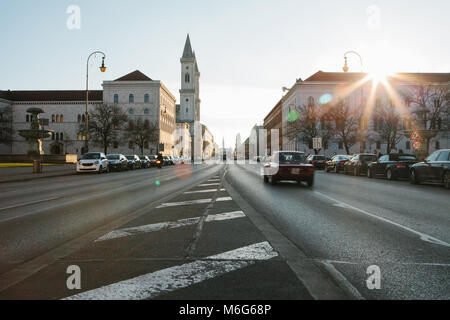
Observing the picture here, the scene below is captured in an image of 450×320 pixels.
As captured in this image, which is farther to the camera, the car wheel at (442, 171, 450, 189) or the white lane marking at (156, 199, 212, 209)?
the car wheel at (442, 171, 450, 189)

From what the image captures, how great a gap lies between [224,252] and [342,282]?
1.62 m

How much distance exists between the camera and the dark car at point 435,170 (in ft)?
53.0

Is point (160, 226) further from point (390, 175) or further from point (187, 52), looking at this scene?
point (187, 52)

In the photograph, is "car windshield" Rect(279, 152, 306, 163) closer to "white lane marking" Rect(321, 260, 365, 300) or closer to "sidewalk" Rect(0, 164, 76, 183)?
"white lane marking" Rect(321, 260, 365, 300)

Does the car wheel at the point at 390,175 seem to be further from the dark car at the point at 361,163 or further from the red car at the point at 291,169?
the red car at the point at 291,169

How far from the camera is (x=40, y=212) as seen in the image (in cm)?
866

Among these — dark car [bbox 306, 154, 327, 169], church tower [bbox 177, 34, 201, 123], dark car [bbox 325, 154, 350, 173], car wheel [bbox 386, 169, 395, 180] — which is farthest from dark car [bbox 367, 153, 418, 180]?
church tower [bbox 177, 34, 201, 123]

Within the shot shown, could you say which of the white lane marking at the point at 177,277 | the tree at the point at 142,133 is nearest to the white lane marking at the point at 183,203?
the white lane marking at the point at 177,277

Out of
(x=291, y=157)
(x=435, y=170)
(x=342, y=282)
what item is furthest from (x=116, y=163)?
(x=342, y=282)

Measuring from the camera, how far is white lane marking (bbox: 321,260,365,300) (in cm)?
327

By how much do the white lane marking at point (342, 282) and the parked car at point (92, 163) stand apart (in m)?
27.3

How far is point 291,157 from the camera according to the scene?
16.8m
